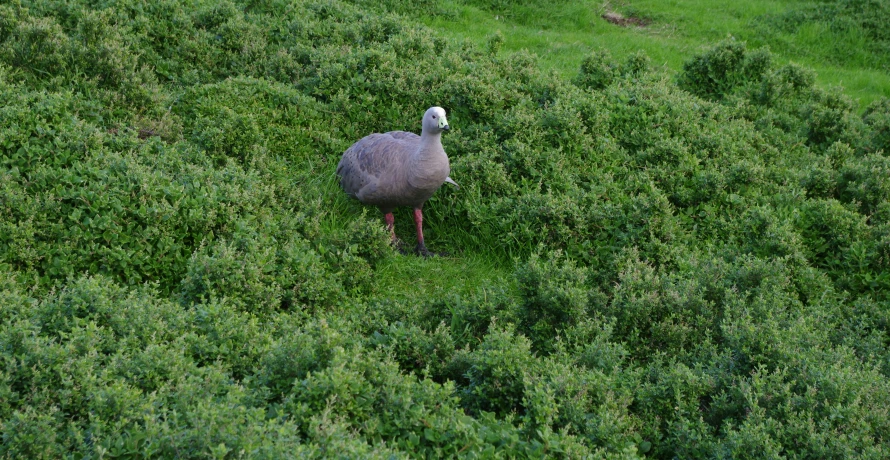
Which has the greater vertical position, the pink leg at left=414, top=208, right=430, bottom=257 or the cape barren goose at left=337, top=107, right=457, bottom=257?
the cape barren goose at left=337, top=107, right=457, bottom=257

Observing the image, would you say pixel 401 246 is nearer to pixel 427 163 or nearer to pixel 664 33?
pixel 427 163

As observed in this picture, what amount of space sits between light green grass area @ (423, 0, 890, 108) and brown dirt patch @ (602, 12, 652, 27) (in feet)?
0.25

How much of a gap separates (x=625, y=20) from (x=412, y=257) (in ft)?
31.3

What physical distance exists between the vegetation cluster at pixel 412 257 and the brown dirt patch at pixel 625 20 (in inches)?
164

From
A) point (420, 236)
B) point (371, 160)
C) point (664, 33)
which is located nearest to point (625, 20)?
point (664, 33)

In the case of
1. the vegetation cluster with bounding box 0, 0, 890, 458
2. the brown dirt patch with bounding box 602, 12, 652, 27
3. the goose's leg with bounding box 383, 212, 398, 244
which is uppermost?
the brown dirt patch with bounding box 602, 12, 652, 27

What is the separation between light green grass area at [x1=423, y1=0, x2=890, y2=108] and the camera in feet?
42.9

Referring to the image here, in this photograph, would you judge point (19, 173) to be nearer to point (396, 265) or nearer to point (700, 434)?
point (396, 265)

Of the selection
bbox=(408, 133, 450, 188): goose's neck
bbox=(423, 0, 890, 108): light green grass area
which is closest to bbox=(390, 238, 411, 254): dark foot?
bbox=(408, 133, 450, 188): goose's neck

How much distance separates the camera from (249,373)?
519 centimetres

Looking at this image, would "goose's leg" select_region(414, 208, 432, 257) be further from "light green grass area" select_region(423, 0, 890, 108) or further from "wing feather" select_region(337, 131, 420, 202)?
"light green grass area" select_region(423, 0, 890, 108)

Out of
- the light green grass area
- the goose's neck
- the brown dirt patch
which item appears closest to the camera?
the goose's neck

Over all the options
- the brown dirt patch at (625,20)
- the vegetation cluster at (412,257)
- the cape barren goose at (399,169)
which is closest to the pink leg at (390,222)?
the cape barren goose at (399,169)

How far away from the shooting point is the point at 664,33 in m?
14.7
